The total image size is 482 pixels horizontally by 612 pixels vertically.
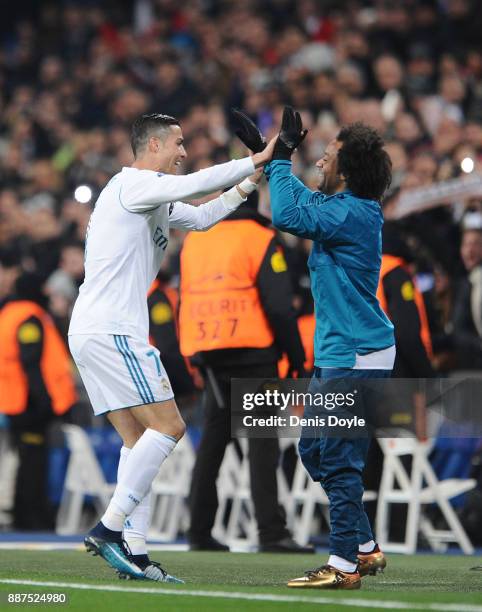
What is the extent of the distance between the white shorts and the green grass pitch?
0.87m

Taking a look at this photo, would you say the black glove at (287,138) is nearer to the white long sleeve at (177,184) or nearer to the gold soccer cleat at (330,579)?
the white long sleeve at (177,184)

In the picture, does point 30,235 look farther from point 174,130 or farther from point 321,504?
point 174,130

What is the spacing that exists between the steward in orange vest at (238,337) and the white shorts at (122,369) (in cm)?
255

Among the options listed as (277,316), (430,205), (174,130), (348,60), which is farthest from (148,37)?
(174,130)

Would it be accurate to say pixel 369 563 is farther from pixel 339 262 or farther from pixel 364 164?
pixel 364 164

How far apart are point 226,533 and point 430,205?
10.4 feet

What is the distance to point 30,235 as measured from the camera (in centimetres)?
1728

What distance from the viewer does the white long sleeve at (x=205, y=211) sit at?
7672mm

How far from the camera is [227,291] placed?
32.1 feet

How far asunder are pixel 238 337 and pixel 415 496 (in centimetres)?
188

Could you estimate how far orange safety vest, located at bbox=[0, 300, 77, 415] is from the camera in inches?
522

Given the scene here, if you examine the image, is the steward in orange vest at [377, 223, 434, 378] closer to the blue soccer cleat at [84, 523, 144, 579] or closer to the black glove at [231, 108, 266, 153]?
the black glove at [231, 108, 266, 153]

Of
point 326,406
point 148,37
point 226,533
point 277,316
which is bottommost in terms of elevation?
point 226,533

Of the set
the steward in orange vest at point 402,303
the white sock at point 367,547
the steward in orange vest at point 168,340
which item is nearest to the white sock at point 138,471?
the white sock at point 367,547
